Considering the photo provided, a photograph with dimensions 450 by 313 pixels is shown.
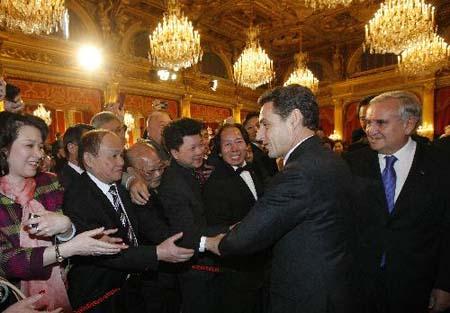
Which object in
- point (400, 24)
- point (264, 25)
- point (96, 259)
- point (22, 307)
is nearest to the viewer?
point (22, 307)

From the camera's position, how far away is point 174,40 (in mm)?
7008

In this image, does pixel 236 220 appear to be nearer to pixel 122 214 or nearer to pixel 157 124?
pixel 122 214

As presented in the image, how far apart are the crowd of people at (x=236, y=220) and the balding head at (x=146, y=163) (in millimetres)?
11

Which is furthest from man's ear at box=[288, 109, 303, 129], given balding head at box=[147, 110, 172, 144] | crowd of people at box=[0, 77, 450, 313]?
balding head at box=[147, 110, 172, 144]

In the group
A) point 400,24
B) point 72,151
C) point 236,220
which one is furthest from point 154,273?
point 400,24

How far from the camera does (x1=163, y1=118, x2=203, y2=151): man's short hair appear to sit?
283cm

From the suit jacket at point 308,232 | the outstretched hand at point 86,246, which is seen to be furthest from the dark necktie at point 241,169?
the outstretched hand at point 86,246

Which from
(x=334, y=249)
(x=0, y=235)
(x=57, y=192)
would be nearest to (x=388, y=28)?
(x=334, y=249)

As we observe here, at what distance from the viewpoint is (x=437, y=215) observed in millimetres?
2193

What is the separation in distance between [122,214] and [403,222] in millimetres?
1853

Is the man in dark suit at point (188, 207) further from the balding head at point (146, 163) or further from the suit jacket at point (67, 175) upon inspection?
the suit jacket at point (67, 175)

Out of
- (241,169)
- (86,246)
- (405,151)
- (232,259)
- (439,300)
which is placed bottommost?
(439,300)

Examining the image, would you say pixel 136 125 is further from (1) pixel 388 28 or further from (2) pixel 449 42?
(2) pixel 449 42

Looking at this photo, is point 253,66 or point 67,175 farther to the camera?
point 253,66
